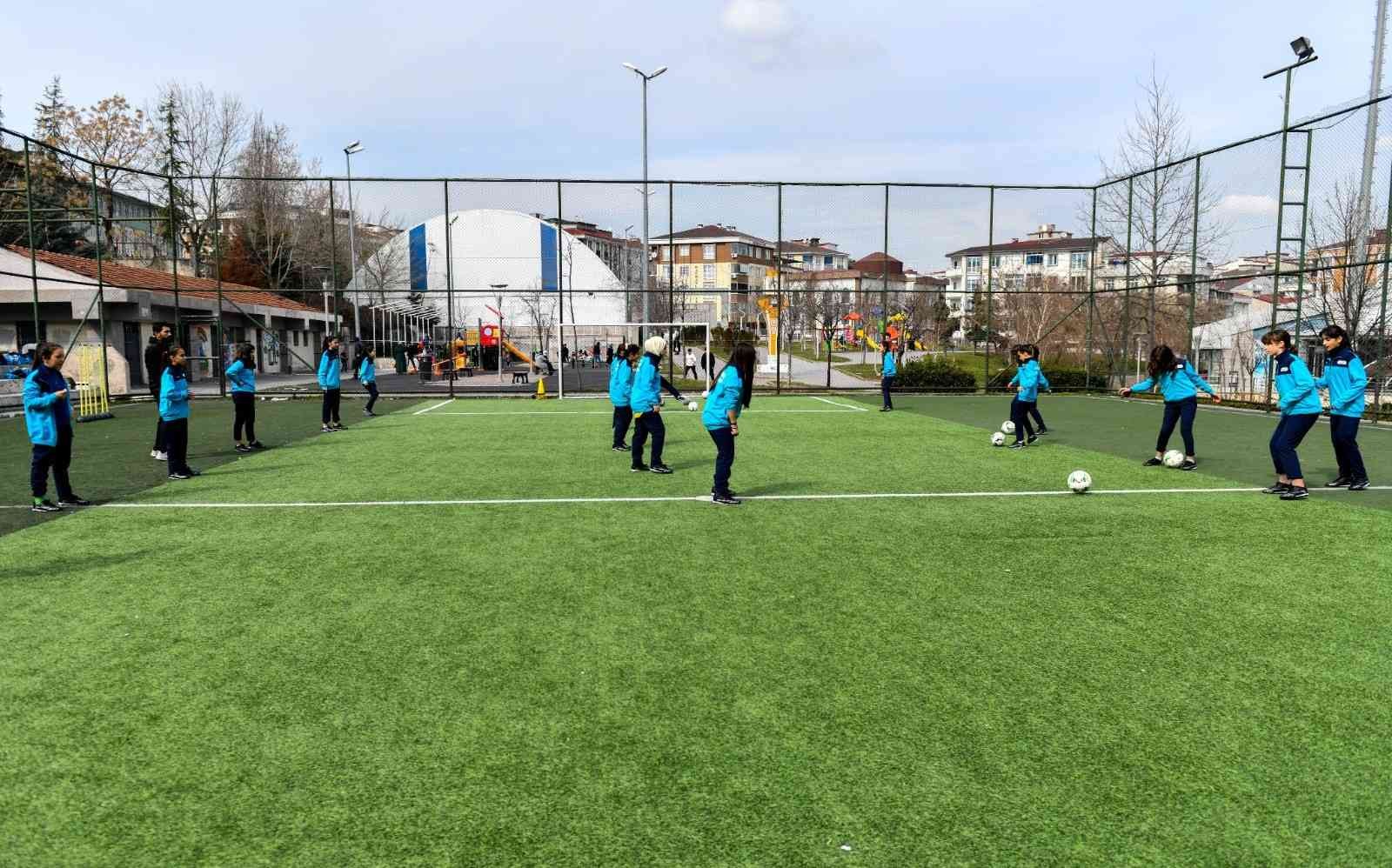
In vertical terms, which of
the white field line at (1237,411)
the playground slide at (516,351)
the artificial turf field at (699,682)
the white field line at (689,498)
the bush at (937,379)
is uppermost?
the playground slide at (516,351)

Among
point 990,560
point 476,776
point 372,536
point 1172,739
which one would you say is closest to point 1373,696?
point 1172,739

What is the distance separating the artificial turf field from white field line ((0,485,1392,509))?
0.11 m

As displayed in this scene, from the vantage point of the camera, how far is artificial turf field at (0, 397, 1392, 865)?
3.40 meters

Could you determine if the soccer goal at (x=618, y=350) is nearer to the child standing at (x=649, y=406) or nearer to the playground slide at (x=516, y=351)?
the playground slide at (x=516, y=351)

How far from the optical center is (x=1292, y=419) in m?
10.0

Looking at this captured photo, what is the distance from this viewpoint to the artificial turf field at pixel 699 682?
11.1 feet

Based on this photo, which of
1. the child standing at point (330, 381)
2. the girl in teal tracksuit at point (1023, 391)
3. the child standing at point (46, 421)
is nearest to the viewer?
the child standing at point (46, 421)

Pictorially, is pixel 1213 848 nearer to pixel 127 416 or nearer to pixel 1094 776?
pixel 1094 776

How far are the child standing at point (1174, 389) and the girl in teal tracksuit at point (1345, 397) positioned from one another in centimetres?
172

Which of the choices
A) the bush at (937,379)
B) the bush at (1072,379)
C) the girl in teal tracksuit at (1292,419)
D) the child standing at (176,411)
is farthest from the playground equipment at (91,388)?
the bush at (1072,379)

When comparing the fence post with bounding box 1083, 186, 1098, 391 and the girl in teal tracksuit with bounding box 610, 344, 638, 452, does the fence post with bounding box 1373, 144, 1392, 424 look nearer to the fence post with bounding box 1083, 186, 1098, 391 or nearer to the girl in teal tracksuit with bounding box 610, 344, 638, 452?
the fence post with bounding box 1083, 186, 1098, 391

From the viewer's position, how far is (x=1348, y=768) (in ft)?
12.5

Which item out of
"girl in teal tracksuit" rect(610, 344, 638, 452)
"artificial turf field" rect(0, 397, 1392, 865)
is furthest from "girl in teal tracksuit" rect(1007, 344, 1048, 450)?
"girl in teal tracksuit" rect(610, 344, 638, 452)

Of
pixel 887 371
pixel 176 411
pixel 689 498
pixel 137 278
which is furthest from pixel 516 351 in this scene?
pixel 689 498
